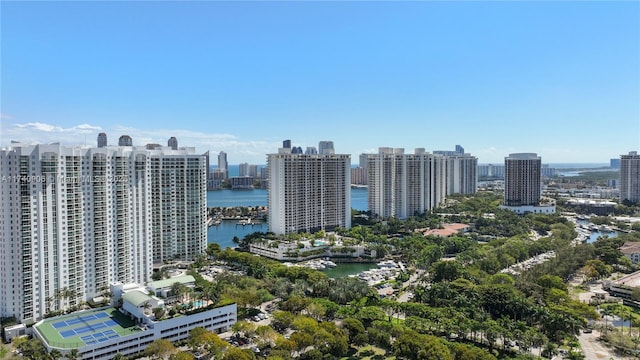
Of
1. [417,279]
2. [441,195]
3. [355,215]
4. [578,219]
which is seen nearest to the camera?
[417,279]

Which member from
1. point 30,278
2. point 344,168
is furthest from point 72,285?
point 344,168

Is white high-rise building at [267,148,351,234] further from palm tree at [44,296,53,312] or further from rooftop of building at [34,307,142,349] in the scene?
palm tree at [44,296,53,312]

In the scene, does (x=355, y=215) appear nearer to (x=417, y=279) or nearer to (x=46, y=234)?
(x=417, y=279)

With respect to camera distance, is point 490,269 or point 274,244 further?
point 274,244

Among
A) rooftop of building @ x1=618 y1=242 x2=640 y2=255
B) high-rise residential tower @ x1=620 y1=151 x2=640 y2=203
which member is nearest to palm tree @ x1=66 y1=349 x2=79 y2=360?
rooftop of building @ x1=618 y1=242 x2=640 y2=255

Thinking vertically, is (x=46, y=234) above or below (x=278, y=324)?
above

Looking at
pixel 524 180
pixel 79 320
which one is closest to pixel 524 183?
pixel 524 180

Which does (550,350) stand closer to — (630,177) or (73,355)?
(73,355)

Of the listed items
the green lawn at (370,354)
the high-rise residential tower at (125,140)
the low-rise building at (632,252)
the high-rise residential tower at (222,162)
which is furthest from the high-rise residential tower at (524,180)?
the high-rise residential tower at (222,162)
